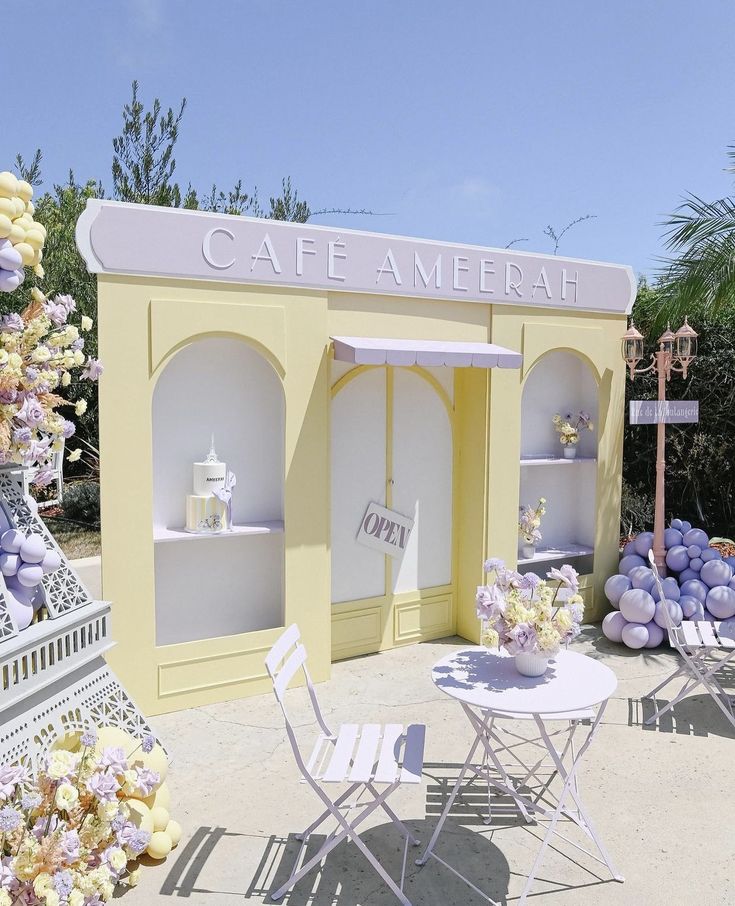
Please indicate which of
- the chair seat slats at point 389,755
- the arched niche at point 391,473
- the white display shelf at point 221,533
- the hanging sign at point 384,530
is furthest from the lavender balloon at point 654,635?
the chair seat slats at point 389,755

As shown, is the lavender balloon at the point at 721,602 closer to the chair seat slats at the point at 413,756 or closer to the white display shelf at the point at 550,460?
the white display shelf at the point at 550,460

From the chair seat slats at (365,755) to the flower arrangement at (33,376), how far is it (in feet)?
6.26

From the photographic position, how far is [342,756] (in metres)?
3.35

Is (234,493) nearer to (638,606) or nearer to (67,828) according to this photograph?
(67,828)

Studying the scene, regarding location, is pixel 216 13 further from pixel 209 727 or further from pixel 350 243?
pixel 209 727

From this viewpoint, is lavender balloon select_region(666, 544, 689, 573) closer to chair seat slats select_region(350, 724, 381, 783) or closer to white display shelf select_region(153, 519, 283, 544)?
white display shelf select_region(153, 519, 283, 544)

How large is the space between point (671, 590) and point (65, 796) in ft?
17.3

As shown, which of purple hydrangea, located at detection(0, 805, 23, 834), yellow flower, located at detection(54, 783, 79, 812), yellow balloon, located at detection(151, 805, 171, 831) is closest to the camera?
purple hydrangea, located at detection(0, 805, 23, 834)

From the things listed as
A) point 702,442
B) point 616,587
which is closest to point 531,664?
point 616,587

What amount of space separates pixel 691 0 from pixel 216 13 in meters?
6.00

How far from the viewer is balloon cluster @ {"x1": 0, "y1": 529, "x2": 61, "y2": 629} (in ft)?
10.3

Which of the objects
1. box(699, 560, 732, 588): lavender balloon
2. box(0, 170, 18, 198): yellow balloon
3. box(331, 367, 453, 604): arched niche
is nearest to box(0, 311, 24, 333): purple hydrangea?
box(0, 170, 18, 198): yellow balloon

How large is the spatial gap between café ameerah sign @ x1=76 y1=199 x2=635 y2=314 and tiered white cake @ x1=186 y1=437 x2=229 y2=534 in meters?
1.34

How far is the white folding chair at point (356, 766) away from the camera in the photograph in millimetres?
3141
